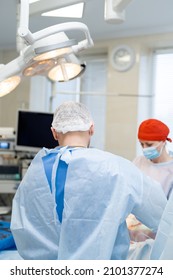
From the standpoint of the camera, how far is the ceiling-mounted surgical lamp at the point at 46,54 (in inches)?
58.7

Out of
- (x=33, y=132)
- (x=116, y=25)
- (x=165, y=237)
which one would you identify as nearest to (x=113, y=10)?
(x=165, y=237)

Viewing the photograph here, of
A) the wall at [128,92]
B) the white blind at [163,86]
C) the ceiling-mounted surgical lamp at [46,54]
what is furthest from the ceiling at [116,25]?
the ceiling-mounted surgical lamp at [46,54]

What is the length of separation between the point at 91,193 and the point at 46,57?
0.59 metres

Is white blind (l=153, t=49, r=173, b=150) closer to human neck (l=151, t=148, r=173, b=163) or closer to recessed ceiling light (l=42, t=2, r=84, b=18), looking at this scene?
human neck (l=151, t=148, r=173, b=163)

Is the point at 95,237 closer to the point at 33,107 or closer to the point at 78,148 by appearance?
the point at 78,148

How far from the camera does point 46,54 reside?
1622 mm

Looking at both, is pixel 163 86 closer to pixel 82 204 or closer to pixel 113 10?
pixel 113 10

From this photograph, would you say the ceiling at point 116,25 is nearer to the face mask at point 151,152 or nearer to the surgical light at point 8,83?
the face mask at point 151,152

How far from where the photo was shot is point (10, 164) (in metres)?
3.25

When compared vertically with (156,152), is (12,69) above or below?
above

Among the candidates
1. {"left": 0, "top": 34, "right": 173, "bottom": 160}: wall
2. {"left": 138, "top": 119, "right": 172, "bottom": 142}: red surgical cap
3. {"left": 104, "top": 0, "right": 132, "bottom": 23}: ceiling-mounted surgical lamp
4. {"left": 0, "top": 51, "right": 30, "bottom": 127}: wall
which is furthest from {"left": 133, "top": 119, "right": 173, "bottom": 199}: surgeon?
{"left": 0, "top": 51, "right": 30, "bottom": 127}: wall

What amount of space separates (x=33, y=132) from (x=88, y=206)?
189cm

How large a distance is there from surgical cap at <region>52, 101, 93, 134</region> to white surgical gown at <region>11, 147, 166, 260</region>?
109 millimetres

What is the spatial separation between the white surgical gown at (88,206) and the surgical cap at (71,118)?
109 mm
